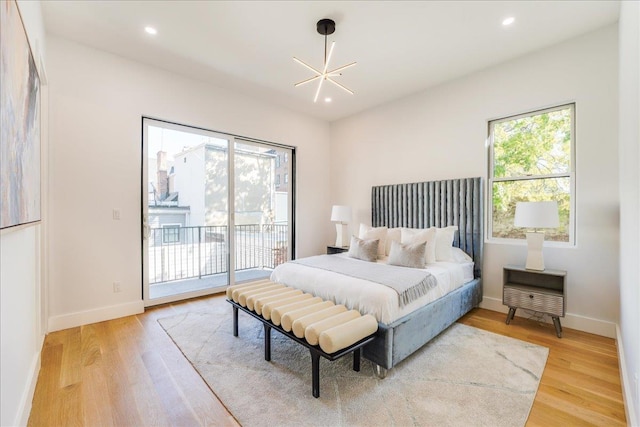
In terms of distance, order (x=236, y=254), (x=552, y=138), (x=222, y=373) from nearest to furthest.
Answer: (x=222, y=373), (x=552, y=138), (x=236, y=254)

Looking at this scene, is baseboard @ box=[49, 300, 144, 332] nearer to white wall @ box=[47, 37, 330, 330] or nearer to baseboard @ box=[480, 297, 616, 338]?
white wall @ box=[47, 37, 330, 330]

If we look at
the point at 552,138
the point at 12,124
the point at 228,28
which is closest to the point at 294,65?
the point at 228,28

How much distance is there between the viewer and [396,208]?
4.36m

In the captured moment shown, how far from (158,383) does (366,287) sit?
1.69 meters

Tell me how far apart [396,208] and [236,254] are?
9.02 feet

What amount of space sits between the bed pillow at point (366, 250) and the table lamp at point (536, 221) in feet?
5.04

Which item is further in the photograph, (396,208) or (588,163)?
(396,208)

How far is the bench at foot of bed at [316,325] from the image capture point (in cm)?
177

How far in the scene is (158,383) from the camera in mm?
1983

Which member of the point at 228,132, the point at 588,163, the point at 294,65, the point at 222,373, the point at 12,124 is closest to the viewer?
the point at 12,124

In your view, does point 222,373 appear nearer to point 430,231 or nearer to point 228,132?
point 430,231

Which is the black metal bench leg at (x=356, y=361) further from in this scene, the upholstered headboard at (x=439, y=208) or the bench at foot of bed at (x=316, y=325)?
the upholstered headboard at (x=439, y=208)

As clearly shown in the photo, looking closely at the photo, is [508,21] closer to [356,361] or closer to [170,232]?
[356,361]

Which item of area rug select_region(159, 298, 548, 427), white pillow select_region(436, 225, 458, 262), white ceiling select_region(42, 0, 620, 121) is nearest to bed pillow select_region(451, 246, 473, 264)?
white pillow select_region(436, 225, 458, 262)
